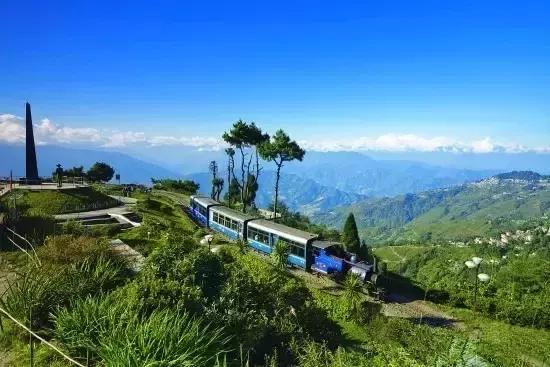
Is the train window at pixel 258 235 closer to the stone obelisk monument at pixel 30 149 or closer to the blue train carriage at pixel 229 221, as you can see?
the blue train carriage at pixel 229 221

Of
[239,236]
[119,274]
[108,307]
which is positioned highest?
[108,307]

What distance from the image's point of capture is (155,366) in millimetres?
6457

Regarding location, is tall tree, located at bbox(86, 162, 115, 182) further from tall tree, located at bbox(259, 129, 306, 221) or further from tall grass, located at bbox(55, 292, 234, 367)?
tall grass, located at bbox(55, 292, 234, 367)

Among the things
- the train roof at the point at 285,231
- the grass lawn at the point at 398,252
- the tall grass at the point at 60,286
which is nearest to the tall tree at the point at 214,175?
the train roof at the point at 285,231

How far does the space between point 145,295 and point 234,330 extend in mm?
2745

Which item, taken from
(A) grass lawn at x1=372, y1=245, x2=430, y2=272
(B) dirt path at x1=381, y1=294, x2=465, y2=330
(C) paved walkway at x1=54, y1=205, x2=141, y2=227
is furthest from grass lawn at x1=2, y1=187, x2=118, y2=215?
(A) grass lawn at x1=372, y1=245, x2=430, y2=272

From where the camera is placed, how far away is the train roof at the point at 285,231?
1120 inches

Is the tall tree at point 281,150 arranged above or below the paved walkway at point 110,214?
above

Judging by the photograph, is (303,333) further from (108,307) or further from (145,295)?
(108,307)

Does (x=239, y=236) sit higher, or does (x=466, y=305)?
(x=239, y=236)

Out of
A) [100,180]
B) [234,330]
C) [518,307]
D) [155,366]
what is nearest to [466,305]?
[518,307]

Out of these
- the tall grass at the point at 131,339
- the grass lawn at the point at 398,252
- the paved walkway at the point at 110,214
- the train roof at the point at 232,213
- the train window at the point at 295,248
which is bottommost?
the grass lawn at the point at 398,252

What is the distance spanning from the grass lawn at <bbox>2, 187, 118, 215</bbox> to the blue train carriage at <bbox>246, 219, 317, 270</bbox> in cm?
1622

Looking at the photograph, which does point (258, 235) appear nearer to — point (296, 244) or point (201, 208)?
point (296, 244)
